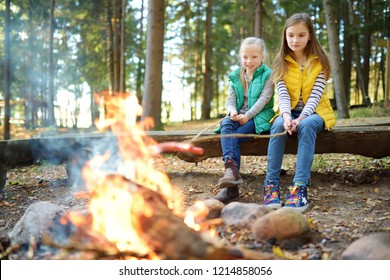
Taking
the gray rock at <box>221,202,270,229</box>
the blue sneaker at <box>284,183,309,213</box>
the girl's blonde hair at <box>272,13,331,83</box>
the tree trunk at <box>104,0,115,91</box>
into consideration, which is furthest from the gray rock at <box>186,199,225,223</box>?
the tree trunk at <box>104,0,115,91</box>

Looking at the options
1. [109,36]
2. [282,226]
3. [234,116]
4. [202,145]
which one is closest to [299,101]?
[234,116]

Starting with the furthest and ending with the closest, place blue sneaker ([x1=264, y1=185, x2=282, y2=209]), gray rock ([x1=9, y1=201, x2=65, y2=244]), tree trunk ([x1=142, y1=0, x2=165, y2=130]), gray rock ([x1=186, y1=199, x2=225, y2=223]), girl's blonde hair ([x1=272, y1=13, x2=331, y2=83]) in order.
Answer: tree trunk ([x1=142, y1=0, x2=165, y2=130]) → girl's blonde hair ([x1=272, y1=13, x2=331, y2=83]) → blue sneaker ([x1=264, y1=185, x2=282, y2=209]) → gray rock ([x1=186, y1=199, x2=225, y2=223]) → gray rock ([x1=9, y1=201, x2=65, y2=244])

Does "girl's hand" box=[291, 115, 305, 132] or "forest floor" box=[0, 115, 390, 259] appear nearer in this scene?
"forest floor" box=[0, 115, 390, 259]

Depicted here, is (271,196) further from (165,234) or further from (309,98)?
(165,234)

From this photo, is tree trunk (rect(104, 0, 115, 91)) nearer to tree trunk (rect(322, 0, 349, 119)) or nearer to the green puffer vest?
tree trunk (rect(322, 0, 349, 119))

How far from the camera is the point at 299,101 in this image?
4199 millimetres

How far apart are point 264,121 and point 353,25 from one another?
11684 mm

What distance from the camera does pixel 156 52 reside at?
8.28m

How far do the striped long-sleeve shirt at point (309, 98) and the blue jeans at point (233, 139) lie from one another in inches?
17.7

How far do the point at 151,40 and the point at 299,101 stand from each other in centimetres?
496

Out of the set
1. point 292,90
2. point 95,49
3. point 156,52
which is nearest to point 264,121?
point 292,90

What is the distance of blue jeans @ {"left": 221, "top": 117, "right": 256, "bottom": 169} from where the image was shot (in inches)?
162

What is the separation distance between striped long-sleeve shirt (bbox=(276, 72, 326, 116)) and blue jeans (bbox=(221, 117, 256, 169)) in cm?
45

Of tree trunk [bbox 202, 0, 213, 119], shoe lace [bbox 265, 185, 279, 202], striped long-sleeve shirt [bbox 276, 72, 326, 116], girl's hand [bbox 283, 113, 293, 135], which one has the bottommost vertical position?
shoe lace [bbox 265, 185, 279, 202]
